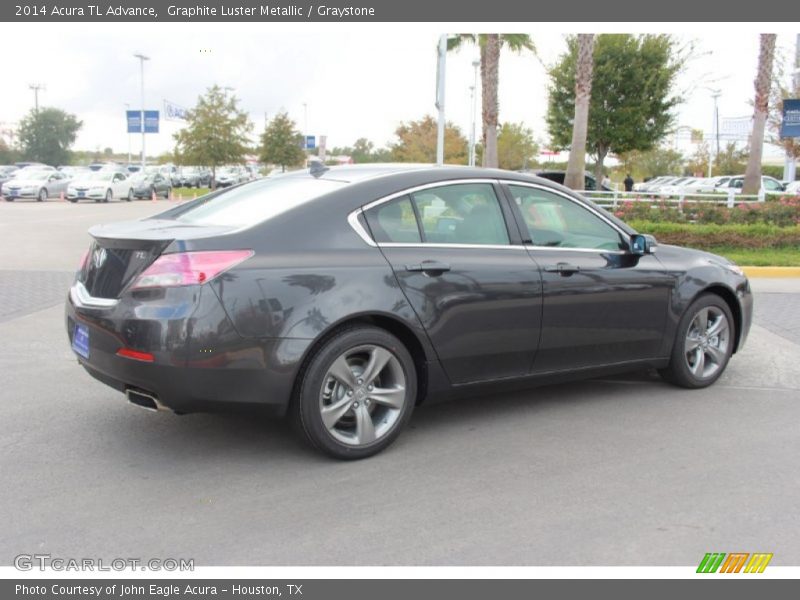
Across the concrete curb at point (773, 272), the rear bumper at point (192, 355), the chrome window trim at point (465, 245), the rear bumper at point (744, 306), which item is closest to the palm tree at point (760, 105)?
the concrete curb at point (773, 272)

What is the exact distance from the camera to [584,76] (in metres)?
19.5

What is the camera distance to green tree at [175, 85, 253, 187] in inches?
1681

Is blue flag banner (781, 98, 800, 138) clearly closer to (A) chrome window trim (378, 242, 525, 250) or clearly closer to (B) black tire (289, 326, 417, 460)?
(A) chrome window trim (378, 242, 525, 250)

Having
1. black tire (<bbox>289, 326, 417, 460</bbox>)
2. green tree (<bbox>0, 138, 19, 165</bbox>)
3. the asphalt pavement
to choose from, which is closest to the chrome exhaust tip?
the asphalt pavement

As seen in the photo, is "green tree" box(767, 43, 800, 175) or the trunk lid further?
"green tree" box(767, 43, 800, 175)

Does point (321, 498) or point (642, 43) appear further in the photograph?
point (642, 43)

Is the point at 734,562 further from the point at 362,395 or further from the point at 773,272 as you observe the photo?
the point at 773,272

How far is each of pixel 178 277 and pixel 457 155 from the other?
46.8 m

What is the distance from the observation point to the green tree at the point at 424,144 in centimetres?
4806

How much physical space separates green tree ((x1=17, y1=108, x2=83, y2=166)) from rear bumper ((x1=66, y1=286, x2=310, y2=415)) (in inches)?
3681

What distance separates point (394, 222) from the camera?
15.3 ft

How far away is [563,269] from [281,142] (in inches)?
2061

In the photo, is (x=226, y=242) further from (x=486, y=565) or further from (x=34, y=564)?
(x=486, y=565)

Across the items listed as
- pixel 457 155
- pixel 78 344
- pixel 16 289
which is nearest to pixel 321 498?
pixel 78 344
